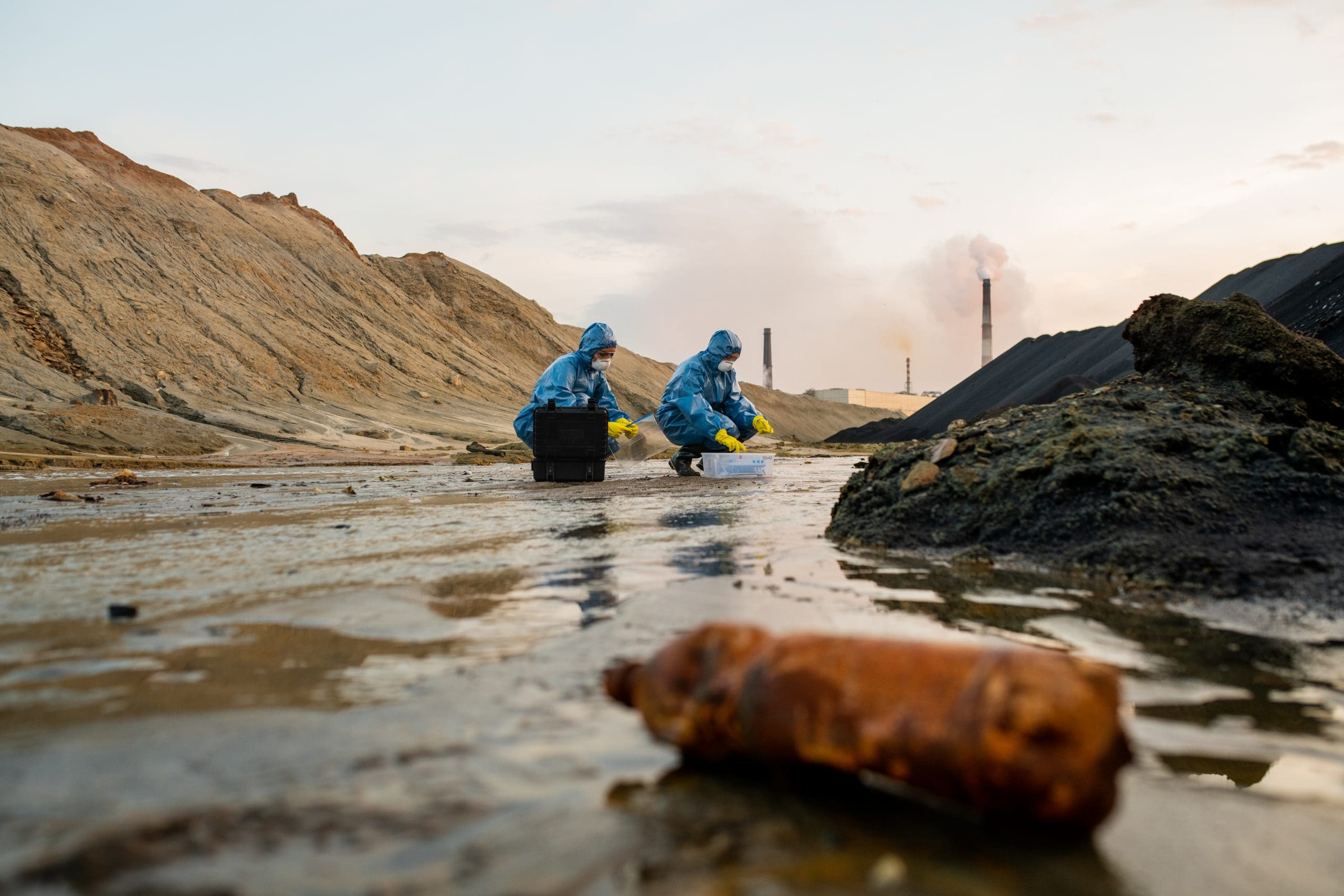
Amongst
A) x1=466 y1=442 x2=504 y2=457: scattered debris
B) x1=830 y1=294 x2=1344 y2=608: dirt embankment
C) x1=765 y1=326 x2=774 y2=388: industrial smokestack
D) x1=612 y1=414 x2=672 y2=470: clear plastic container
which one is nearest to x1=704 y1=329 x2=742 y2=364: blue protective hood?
x1=612 y1=414 x2=672 y2=470: clear plastic container

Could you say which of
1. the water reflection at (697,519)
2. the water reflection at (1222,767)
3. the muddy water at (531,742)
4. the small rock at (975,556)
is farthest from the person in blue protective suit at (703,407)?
the water reflection at (1222,767)

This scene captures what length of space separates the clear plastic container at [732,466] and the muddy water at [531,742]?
7199 millimetres

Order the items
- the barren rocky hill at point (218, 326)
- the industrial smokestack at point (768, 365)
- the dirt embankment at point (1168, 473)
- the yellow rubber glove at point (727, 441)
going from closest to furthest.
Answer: the dirt embankment at point (1168, 473)
the yellow rubber glove at point (727, 441)
the barren rocky hill at point (218, 326)
the industrial smokestack at point (768, 365)

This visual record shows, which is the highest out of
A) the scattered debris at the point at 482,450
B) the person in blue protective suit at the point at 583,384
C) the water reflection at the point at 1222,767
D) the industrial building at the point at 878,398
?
the industrial building at the point at 878,398

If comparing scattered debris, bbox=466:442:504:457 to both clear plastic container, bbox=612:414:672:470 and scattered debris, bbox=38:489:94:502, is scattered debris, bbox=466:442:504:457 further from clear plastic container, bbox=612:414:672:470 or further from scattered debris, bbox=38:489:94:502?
scattered debris, bbox=38:489:94:502

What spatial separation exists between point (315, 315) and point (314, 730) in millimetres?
44120

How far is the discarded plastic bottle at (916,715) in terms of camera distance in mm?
1280

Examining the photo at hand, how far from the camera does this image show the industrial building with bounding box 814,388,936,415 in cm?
7644

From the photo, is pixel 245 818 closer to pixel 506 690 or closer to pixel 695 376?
pixel 506 690

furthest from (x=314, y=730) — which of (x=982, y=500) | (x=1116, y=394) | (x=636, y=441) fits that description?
(x=636, y=441)

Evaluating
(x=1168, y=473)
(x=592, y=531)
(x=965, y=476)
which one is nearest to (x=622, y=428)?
(x=592, y=531)

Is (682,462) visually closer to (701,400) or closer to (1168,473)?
(701,400)

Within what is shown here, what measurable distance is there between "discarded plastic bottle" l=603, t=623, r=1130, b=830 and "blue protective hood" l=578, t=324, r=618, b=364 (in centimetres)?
1008

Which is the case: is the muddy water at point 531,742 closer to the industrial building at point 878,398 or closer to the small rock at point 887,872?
the small rock at point 887,872
